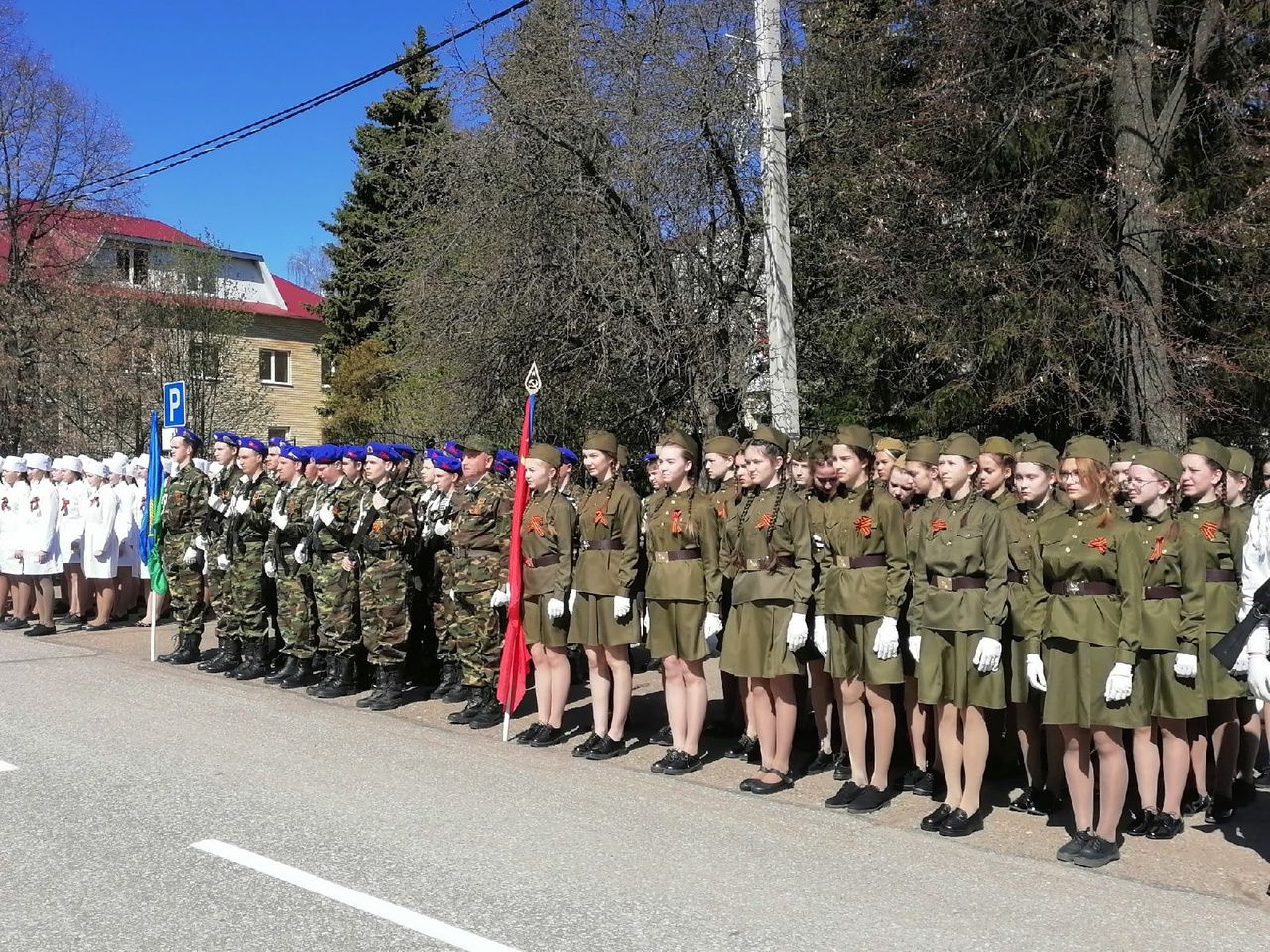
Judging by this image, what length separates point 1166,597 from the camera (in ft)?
19.0

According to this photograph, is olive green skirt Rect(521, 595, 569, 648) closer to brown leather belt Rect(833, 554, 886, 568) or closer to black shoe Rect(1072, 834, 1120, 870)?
brown leather belt Rect(833, 554, 886, 568)

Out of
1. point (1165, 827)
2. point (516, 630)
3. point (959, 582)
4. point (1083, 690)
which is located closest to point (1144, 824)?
point (1165, 827)

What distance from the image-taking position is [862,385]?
47.6 ft

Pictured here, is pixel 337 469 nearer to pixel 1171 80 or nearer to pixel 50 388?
pixel 1171 80

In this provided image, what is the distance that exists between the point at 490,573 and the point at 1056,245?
6.74 m

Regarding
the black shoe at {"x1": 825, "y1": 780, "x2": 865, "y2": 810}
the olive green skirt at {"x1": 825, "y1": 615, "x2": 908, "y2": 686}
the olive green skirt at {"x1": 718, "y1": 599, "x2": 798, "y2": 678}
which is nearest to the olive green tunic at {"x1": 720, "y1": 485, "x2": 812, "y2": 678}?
the olive green skirt at {"x1": 718, "y1": 599, "x2": 798, "y2": 678}

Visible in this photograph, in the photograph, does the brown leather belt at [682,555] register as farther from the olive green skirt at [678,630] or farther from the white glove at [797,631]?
the white glove at [797,631]

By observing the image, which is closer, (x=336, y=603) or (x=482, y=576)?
(x=482, y=576)

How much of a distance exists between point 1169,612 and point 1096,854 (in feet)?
3.96

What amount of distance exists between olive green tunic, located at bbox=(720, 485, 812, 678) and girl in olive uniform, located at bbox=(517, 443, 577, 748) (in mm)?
1466

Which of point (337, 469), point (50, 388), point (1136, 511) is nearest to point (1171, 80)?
point (1136, 511)

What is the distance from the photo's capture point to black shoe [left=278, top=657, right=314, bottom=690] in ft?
34.5

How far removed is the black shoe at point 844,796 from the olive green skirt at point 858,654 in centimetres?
61

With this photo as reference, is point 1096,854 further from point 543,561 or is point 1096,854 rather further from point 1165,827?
point 543,561
